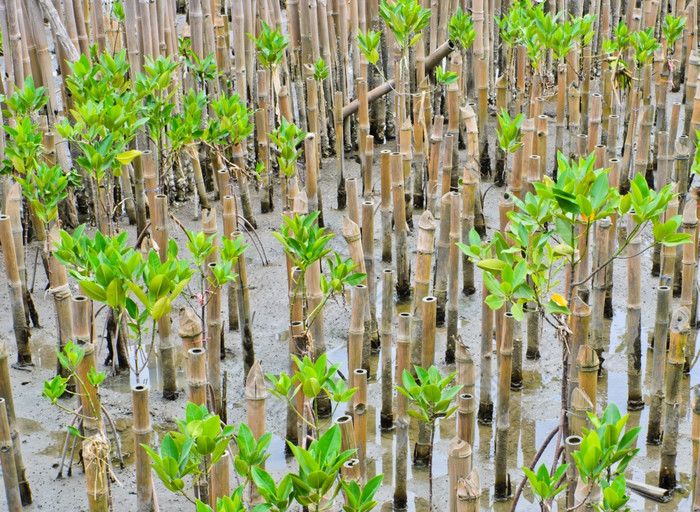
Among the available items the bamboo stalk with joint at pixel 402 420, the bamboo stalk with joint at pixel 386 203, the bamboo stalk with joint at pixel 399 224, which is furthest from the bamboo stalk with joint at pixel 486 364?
the bamboo stalk with joint at pixel 386 203

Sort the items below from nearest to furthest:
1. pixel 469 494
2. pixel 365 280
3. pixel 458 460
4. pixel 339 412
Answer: pixel 469 494, pixel 458 460, pixel 339 412, pixel 365 280

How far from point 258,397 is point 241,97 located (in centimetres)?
285

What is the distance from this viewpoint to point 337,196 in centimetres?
514

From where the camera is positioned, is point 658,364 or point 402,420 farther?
point 658,364

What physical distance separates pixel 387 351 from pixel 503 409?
1.56 ft

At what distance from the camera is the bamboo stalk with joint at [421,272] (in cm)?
316

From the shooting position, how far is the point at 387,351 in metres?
3.19

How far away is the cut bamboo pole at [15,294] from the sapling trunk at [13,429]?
69cm

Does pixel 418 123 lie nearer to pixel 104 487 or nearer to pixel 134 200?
pixel 134 200

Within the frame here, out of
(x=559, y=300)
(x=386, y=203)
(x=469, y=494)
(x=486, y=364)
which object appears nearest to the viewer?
(x=469, y=494)

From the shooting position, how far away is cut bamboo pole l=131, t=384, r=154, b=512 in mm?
2385

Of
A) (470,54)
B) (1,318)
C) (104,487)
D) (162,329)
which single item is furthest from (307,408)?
(470,54)

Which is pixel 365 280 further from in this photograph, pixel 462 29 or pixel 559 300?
pixel 462 29

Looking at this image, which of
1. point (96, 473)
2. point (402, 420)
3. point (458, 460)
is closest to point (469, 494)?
point (458, 460)
